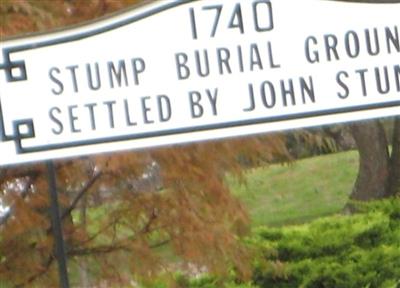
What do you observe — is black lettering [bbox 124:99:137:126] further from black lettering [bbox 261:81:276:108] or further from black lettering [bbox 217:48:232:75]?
black lettering [bbox 261:81:276:108]

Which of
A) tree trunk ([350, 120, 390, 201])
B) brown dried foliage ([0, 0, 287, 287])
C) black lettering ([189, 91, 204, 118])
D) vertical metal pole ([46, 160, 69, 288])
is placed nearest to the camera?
black lettering ([189, 91, 204, 118])

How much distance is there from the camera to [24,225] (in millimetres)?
5434

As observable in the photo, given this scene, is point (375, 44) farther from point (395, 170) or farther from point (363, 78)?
point (395, 170)

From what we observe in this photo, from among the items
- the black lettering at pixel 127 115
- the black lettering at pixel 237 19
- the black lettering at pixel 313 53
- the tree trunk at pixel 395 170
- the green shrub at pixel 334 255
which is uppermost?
the black lettering at pixel 237 19

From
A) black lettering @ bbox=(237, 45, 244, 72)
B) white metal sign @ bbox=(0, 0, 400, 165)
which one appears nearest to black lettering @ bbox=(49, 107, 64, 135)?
white metal sign @ bbox=(0, 0, 400, 165)

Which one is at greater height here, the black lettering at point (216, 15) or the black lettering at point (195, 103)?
the black lettering at point (216, 15)

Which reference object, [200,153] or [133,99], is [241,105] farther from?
[200,153]

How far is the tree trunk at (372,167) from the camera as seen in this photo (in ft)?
65.1

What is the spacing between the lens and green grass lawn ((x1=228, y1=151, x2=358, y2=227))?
21.1 m

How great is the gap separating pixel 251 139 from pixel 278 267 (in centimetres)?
Answer: 292

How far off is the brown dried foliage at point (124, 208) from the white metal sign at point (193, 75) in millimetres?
679

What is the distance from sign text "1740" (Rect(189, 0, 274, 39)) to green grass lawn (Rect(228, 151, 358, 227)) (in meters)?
15.8

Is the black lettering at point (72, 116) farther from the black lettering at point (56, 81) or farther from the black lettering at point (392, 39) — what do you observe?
the black lettering at point (392, 39)

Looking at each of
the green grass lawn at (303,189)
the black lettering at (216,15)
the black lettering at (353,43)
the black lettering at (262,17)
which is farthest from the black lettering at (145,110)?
the green grass lawn at (303,189)
